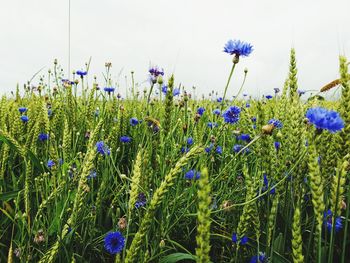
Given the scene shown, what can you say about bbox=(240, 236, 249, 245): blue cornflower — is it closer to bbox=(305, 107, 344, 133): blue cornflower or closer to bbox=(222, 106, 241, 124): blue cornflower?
bbox=(305, 107, 344, 133): blue cornflower

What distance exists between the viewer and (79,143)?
221 centimetres

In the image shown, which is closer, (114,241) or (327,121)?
(327,121)

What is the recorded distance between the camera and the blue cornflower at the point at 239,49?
174 cm

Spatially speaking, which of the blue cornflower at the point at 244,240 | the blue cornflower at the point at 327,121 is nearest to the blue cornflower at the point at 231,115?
the blue cornflower at the point at 244,240

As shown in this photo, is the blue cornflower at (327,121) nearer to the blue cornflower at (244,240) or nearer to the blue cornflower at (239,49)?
the blue cornflower at (244,240)

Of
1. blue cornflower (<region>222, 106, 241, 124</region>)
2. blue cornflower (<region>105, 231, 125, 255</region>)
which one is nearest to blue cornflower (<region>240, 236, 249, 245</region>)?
blue cornflower (<region>105, 231, 125, 255</region>)

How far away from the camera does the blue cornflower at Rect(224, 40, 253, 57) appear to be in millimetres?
1741

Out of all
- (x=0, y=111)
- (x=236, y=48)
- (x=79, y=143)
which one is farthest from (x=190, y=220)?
(x=0, y=111)

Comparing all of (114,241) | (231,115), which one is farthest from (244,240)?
(231,115)

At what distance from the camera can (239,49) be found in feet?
5.74

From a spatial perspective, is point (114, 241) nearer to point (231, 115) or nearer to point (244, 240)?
point (244, 240)

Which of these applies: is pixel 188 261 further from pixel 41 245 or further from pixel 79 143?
pixel 79 143

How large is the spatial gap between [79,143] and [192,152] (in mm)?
1669

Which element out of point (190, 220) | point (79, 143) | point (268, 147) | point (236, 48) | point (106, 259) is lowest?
point (106, 259)
